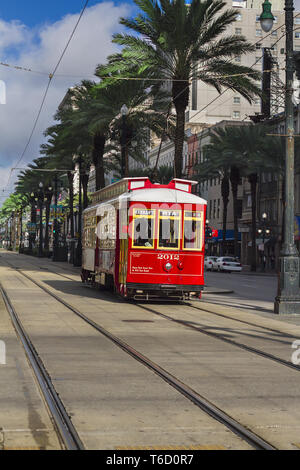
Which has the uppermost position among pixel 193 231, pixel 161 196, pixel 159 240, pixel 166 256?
pixel 161 196

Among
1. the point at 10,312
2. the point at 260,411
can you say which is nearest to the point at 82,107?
the point at 10,312

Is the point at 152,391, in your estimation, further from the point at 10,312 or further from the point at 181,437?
the point at 10,312

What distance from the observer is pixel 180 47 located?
34.5 metres

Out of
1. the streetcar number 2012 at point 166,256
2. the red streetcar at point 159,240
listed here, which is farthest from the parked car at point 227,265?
the streetcar number 2012 at point 166,256

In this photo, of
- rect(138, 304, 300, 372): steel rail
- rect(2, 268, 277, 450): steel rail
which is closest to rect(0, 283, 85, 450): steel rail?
rect(2, 268, 277, 450): steel rail


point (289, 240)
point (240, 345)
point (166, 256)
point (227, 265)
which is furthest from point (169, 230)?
point (227, 265)

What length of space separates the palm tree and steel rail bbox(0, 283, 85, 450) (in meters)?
21.6

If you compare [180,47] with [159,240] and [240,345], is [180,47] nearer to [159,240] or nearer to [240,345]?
[159,240]

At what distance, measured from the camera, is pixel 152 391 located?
32.7ft

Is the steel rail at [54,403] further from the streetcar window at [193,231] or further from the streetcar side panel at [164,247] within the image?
the streetcar window at [193,231]

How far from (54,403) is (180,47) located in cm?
2728

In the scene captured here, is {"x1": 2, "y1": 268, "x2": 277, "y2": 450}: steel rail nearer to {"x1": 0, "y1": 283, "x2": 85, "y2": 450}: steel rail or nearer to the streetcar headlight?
{"x1": 0, "y1": 283, "x2": 85, "y2": 450}: steel rail

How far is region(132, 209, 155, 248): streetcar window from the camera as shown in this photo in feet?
79.2

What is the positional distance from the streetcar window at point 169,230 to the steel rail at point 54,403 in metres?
9.37
